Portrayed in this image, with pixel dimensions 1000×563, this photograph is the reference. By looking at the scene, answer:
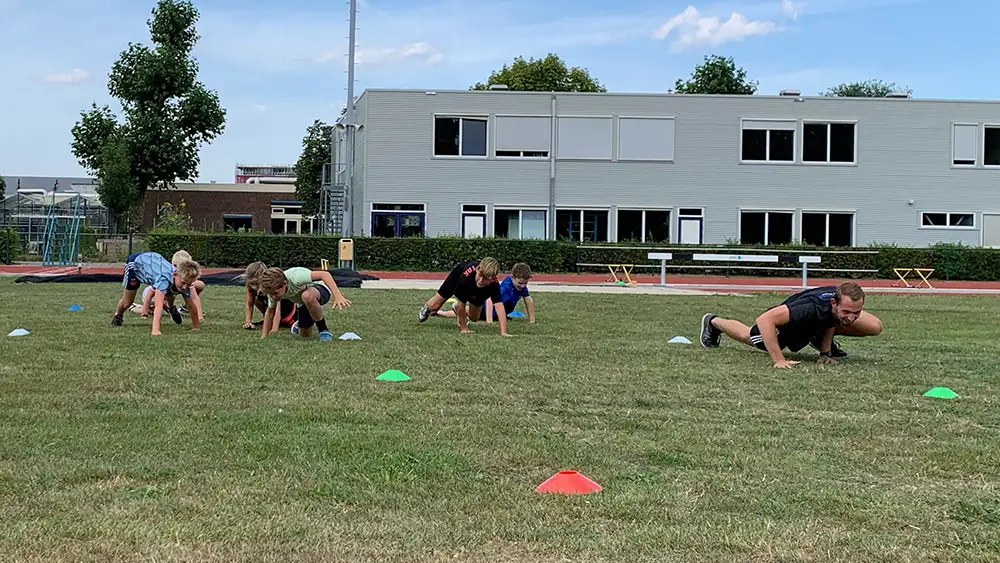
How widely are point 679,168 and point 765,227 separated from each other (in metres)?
3.90

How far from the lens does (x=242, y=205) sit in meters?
67.1

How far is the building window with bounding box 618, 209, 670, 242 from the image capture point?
119 ft

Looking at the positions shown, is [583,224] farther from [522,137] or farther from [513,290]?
[513,290]

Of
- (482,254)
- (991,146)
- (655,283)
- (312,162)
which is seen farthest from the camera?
(312,162)

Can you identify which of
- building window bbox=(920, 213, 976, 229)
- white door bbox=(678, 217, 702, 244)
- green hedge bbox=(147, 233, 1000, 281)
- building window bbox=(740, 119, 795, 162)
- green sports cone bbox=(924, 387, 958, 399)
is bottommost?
green sports cone bbox=(924, 387, 958, 399)

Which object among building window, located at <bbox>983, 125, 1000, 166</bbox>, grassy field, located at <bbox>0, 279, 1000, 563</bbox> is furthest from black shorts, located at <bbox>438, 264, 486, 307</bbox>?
building window, located at <bbox>983, 125, 1000, 166</bbox>

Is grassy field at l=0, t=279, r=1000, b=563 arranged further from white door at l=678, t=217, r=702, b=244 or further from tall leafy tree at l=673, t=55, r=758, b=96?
tall leafy tree at l=673, t=55, r=758, b=96

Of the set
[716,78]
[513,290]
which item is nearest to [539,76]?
[716,78]

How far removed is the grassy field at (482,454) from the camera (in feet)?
13.1

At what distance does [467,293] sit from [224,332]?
2.95 metres

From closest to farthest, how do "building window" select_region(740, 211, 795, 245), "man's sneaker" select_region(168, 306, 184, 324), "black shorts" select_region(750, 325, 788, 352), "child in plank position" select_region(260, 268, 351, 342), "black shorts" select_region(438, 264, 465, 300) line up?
1. "black shorts" select_region(750, 325, 788, 352)
2. "child in plank position" select_region(260, 268, 351, 342)
3. "black shorts" select_region(438, 264, 465, 300)
4. "man's sneaker" select_region(168, 306, 184, 324)
5. "building window" select_region(740, 211, 795, 245)

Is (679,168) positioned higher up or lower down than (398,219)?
higher up

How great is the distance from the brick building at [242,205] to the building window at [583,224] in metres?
30.6

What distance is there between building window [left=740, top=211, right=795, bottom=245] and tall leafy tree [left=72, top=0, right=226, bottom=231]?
980 inches
